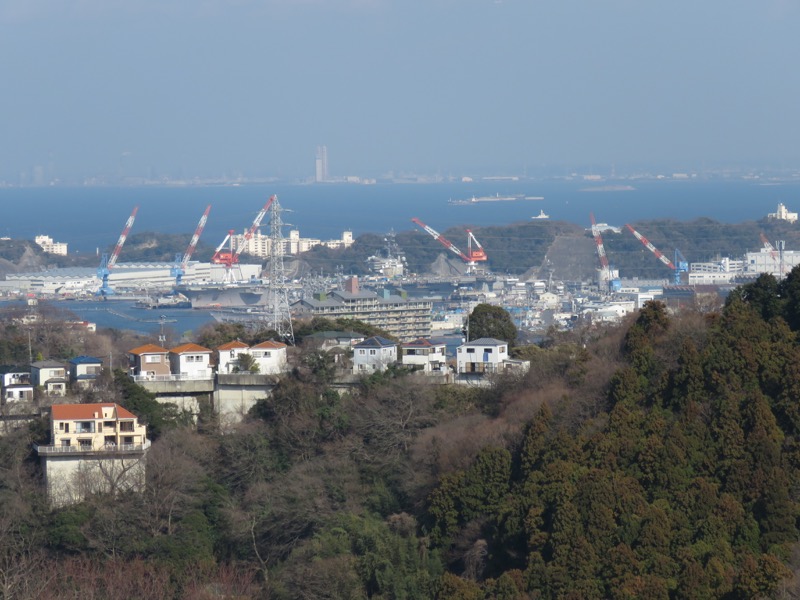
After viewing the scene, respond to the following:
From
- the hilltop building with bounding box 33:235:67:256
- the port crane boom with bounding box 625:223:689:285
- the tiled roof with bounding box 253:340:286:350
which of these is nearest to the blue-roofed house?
the tiled roof with bounding box 253:340:286:350

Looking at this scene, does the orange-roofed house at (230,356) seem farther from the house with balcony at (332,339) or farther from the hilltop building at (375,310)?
the hilltop building at (375,310)

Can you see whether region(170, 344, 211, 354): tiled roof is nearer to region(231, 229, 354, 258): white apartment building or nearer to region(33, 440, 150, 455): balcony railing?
region(33, 440, 150, 455): balcony railing

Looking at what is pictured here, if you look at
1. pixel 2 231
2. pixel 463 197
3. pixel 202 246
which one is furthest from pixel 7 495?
pixel 463 197

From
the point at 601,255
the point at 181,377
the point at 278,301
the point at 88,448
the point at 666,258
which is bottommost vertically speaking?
the point at 666,258

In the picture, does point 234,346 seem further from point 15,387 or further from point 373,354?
point 15,387

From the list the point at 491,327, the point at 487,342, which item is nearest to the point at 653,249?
the point at 491,327

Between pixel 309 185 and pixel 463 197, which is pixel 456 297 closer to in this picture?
pixel 463 197
